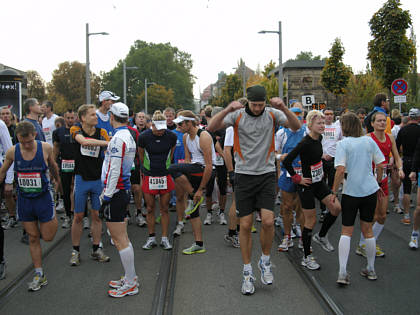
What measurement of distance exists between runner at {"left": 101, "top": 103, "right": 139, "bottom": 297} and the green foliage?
30.0 m

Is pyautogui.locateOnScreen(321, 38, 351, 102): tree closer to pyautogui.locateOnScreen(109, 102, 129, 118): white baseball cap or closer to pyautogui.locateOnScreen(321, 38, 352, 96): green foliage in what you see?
pyautogui.locateOnScreen(321, 38, 352, 96): green foliage

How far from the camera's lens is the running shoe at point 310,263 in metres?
5.40

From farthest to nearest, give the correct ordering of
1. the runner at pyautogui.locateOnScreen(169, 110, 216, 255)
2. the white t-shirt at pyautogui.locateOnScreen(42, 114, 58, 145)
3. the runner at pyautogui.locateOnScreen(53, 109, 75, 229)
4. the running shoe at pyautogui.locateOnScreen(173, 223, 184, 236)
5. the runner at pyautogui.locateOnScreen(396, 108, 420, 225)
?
the white t-shirt at pyautogui.locateOnScreen(42, 114, 58, 145) < the runner at pyautogui.locateOnScreen(396, 108, 420, 225) < the runner at pyautogui.locateOnScreen(53, 109, 75, 229) < the running shoe at pyautogui.locateOnScreen(173, 223, 184, 236) < the runner at pyautogui.locateOnScreen(169, 110, 216, 255)

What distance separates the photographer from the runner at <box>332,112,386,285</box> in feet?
16.0

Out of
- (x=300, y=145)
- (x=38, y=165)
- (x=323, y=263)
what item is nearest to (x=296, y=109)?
(x=300, y=145)

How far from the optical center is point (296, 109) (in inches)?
296

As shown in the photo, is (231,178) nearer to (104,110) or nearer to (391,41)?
(104,110)

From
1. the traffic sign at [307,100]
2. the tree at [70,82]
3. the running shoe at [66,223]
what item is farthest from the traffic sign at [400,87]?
the tree at [70,82]

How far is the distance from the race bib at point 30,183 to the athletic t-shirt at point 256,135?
2.33 metres

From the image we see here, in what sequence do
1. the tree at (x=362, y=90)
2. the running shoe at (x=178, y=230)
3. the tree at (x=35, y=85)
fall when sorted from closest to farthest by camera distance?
the running shoe at (x=178, y=230)
the tree at (x=362, y=90)
the tree at (x=35, y=85)

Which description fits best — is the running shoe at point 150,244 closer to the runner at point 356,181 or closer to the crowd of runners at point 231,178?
the crowd of runners at point 231,178

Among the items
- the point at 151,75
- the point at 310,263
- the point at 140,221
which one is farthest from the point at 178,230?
the point at 151,75

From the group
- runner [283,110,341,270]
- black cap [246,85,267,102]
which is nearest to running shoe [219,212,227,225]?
runner [283,110,341,270]

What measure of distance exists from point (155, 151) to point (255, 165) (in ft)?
6.76
